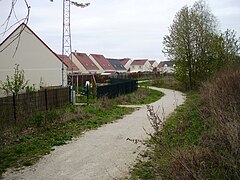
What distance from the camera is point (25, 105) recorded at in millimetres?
12508

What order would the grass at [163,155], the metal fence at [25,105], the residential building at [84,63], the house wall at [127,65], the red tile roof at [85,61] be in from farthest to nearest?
the house wall at [127,65], the red tile roof at [85,61], the residential building at [84,63], the metal fence at [25,105], the grass at [163,155]

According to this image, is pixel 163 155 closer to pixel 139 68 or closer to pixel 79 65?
pixel 79 65

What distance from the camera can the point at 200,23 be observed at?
29312 millimetres

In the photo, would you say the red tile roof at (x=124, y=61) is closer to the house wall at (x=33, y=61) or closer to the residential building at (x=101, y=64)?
the residential building at (x=101, y=64)

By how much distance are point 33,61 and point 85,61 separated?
41421 millimetres

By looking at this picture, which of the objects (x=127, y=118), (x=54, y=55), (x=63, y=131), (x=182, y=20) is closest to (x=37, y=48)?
(x=54, y=55)

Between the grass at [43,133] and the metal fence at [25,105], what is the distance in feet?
2.34

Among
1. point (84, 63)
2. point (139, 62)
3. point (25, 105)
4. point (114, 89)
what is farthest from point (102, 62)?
point (25, 105)

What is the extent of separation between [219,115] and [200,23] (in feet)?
84.7

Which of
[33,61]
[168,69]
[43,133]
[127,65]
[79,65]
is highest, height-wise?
[127,65]

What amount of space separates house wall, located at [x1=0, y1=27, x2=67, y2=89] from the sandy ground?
1733 centimetres

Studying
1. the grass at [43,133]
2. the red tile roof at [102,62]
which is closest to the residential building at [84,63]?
the red tile roof at [102,62]

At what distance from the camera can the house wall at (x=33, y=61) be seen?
81.5 ft

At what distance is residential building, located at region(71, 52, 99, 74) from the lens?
6581 cm
